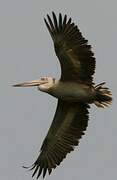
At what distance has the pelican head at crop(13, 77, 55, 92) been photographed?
2312 cm

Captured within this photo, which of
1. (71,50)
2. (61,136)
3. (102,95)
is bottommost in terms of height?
(61,136)

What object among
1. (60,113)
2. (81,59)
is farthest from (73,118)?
(81,59)

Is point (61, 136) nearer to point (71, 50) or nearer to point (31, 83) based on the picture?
point (31, 83)

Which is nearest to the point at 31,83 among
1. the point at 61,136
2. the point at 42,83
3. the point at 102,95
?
the point at 42,83

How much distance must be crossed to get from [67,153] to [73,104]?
1159 millimetres

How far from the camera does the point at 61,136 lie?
2431cm

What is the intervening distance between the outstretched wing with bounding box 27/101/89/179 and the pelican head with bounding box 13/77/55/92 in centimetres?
67

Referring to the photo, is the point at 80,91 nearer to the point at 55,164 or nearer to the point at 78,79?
the point at 78,79

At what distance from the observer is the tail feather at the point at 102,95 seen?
75.0 ft

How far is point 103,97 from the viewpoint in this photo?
2292cm

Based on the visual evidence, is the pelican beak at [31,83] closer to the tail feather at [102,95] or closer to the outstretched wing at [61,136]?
the outstretched wing at [61,136]

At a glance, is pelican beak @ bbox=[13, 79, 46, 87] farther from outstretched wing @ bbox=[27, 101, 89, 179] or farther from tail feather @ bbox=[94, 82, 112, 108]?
tail feather @ bbox=[94, 82, 112, 108]

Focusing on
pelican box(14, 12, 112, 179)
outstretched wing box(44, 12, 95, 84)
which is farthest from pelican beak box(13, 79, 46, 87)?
outstretched wing box(44, 12, 95, 84)

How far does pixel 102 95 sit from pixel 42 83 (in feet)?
4.61
